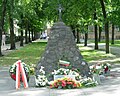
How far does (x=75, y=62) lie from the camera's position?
12039 mm

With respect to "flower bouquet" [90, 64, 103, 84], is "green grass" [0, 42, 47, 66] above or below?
below

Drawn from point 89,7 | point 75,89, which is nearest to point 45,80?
point 75,89

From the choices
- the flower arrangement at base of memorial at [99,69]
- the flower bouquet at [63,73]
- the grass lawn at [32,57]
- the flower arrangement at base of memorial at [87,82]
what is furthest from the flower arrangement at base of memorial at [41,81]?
the grass lawn at [32,57]

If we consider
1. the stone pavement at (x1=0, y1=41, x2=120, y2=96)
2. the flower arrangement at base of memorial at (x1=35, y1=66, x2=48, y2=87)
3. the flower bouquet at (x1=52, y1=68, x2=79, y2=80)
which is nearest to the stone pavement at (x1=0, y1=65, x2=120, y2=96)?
the stone pavement at (x1=0, y1=41, x2=120, y2=96)

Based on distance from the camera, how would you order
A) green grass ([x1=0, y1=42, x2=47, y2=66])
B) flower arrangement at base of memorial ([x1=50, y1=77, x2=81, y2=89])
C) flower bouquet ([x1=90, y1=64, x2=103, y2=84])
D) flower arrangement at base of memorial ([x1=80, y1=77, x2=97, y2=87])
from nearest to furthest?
flower arrangement at base of memorial ([x1=50, y1=77, x2=81, y2=89]) < flower arrangement at base of memorial ([x1=80, y1=77, x2=97, y2=87]) < flower bouquet ([x1=90, y1=64, x2=103, y2=84]) < green grass ([x1=0, y1=42, x2=47, y2=66])

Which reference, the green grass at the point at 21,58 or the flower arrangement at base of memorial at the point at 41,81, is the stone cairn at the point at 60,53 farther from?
the green grass at the point at 21,58

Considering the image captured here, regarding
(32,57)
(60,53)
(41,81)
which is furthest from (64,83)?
(32,57)

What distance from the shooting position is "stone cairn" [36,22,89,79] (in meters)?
11.9

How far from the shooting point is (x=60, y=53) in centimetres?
1203

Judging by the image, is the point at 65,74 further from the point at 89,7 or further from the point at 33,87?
the point at 89,7

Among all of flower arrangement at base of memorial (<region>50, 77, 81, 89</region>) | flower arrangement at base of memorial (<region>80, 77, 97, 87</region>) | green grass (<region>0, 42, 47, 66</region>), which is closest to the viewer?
flower arrangement at base of memorial (<region>50, 77, 81, 89</region>)

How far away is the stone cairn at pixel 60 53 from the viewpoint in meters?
11.9

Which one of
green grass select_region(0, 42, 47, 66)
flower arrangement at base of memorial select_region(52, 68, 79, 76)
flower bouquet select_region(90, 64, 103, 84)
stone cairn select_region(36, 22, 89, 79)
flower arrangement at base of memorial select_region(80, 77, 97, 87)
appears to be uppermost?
stone cairn select_region(36, 22, 89, 79)

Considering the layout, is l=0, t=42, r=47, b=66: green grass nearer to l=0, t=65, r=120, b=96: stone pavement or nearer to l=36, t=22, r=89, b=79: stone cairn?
l=36, t=22, r=89, b=79: stone cairn
